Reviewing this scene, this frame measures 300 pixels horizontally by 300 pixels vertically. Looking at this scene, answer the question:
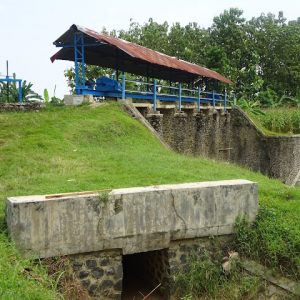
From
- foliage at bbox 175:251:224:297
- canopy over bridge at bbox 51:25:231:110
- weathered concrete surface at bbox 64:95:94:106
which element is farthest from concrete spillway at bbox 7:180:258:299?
canopy over bridge at bbox 51:25:231:110

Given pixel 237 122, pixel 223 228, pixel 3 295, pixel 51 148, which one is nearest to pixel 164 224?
pixel 223 228

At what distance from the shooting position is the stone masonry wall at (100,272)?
6090mm

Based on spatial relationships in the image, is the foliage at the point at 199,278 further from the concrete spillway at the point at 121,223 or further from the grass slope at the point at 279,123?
the grass slope at the point at 279,123

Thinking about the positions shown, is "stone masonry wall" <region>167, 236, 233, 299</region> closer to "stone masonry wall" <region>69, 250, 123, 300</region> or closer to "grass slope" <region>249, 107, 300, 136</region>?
"stone masonry wall" <region>69, 250, 123, 300</region>

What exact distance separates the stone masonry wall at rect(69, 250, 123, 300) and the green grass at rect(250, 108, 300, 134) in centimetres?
1799

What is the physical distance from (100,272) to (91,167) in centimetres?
317

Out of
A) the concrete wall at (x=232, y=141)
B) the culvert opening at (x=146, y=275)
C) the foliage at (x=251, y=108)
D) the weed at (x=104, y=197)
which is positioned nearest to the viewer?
the weed at (x=104, y=197)

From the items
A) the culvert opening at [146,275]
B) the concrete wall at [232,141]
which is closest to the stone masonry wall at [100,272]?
the culvert opening at [146,275]

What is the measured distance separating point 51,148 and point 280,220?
5.65 m

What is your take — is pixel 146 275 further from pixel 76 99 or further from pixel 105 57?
pixel 105 57

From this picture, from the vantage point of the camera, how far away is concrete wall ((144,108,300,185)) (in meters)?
18.4

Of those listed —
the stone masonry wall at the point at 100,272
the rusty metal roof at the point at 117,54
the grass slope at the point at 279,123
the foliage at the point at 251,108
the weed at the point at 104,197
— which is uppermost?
the rusty metal roof at the point at 117,54

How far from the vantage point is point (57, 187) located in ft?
23.8

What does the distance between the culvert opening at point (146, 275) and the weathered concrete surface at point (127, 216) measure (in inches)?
20.4
